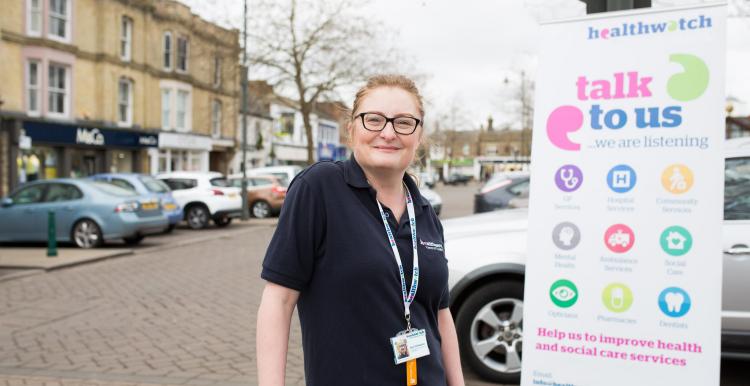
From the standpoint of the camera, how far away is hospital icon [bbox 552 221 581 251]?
9.23 ft

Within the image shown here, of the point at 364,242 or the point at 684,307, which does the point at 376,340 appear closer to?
the point at 364,242

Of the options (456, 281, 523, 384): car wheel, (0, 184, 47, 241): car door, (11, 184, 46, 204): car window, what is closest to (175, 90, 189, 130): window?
(11, 184, 46, 204): car window

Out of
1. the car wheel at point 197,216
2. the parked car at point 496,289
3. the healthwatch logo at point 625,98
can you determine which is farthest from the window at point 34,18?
the healthwatch logo at point 625,98

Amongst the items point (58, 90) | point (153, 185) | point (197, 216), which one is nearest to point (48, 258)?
point (153, 185)

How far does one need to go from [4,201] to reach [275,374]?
13.6 metres

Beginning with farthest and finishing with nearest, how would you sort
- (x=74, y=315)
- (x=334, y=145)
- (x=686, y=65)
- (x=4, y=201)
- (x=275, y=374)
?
1. (x=334, y=145)
2. (x=4, y=201)
3. (x=74, y=315)
4. (x=686, y=65)
5. (x=275, y=374)

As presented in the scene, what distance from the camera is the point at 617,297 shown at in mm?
2744

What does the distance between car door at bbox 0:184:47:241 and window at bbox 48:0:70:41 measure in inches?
491

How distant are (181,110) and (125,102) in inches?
188

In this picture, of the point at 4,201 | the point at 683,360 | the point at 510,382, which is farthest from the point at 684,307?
the point at 4,201

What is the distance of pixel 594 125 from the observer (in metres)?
2.74

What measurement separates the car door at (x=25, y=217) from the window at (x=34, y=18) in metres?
11.9

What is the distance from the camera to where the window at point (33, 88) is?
22.5m

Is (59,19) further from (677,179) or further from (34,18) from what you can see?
(677,179)
